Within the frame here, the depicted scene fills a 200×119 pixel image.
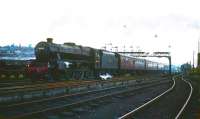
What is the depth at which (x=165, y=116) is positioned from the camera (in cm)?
1388

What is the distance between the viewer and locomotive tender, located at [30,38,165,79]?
3027 cm

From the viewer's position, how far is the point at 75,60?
34.0m

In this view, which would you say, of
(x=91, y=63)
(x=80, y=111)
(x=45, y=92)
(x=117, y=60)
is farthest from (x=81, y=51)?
(x=80, y=111)

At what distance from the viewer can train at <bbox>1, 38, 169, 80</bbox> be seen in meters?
29.7

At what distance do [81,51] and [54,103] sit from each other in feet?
65.9

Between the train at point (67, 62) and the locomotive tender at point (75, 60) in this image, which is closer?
the train at point (67, 62)

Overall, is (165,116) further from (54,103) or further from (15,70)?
(15,70)

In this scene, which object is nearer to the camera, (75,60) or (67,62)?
(67,62)

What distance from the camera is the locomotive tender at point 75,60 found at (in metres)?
30.3

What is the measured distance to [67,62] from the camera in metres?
31.9

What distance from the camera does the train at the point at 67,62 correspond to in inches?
1169

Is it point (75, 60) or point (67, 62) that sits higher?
point (75, 60)

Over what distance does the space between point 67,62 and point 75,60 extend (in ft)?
6.91

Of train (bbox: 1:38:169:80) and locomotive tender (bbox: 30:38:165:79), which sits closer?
train (bbox: 1:38:169:80)
